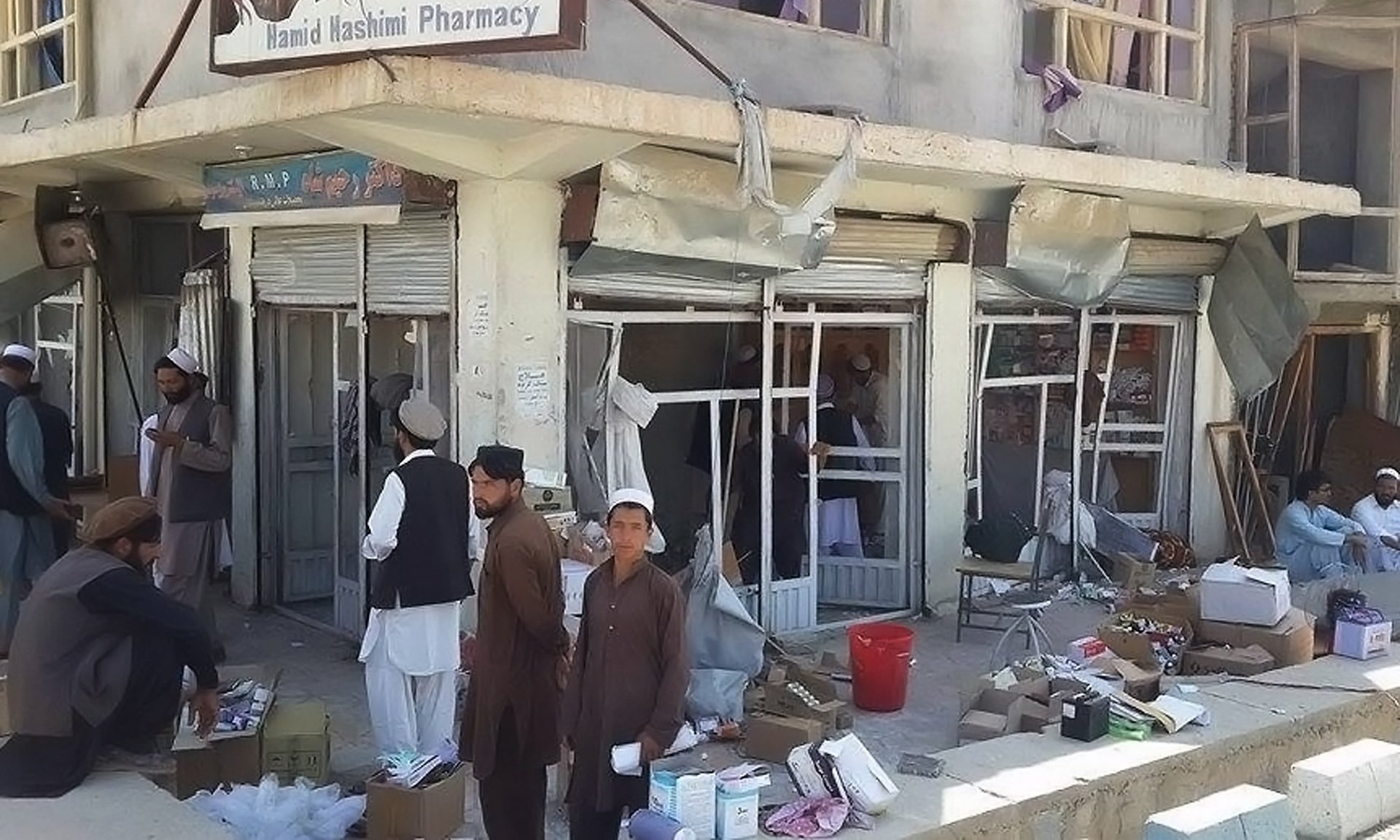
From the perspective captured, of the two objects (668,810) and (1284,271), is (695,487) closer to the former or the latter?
(1284,271)

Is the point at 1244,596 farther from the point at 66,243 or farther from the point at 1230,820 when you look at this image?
the point at 66,243

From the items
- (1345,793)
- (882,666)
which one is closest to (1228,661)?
(1345,793)

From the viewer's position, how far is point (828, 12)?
8.14m

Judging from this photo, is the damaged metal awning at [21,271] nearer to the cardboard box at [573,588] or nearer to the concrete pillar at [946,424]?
the cardboard box at [573,588]

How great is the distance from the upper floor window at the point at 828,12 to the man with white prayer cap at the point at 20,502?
4531 millimetres

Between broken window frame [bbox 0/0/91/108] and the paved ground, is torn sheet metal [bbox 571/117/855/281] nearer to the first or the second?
the paved ground

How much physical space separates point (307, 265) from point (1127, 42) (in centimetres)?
624

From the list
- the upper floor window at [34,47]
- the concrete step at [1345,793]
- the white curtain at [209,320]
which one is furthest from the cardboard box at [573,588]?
the upper floor window at [34,47]

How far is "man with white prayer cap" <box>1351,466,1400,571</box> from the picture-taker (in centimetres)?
966

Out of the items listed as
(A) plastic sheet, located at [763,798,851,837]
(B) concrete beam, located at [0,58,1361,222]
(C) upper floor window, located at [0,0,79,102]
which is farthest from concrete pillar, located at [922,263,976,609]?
(C) upper floor window, located at [0,0,79,102]

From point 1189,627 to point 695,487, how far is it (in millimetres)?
3801

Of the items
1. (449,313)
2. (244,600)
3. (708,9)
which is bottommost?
(244,600)

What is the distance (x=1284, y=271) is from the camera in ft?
34.4

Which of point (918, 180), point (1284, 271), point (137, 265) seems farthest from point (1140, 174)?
point (137, 265)
